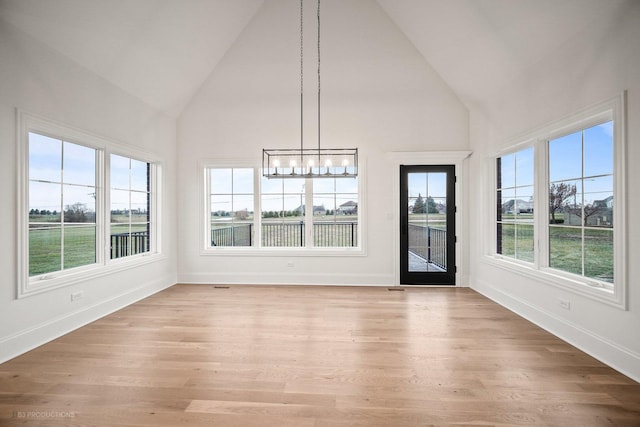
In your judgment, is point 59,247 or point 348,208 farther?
point 348,208

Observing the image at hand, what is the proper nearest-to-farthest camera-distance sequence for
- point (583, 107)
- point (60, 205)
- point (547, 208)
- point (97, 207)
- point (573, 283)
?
point (583, 107)
point (573, 283)
point (60, 205)
point (547, 208)
point (97, 207)

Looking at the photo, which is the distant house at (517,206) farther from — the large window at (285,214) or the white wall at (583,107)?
the large window at (285,214)

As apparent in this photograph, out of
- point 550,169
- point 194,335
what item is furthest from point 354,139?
point 194,335

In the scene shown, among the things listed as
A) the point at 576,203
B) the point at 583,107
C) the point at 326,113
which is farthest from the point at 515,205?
the point at 326,113

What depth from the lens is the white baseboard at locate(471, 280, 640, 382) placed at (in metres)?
2.43

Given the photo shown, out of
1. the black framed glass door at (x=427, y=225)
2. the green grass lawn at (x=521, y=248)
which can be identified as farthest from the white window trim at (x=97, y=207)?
the black framed glass door at (x=427, y=225)

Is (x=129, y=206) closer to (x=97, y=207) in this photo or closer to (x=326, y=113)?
(x=97, y=207)

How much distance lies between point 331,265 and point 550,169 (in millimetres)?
3395

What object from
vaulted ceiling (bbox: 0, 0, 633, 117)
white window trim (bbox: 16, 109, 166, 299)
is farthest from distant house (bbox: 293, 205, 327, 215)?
vaulted ceiling (bbox: 0, 0, 633, 117)

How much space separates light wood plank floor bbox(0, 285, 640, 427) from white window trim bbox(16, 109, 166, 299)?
606mm

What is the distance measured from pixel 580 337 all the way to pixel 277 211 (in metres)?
4.36

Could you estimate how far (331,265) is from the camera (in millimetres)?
5379

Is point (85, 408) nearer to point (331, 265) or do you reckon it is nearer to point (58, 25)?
point (58, 25)

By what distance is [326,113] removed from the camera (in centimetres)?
530
